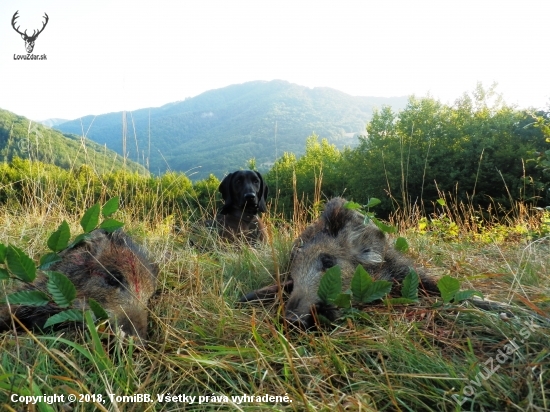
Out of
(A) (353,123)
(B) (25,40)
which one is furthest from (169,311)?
(A) (353,123)

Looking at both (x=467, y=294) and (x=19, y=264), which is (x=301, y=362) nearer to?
(x=467, y=294)

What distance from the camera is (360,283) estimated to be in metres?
2.35

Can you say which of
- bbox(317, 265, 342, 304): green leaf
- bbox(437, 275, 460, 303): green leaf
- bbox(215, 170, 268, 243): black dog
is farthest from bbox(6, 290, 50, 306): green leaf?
bbox(215, 170, 268, 243): black dog

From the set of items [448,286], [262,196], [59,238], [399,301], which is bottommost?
[262,196]

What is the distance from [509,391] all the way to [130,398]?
1.50 m

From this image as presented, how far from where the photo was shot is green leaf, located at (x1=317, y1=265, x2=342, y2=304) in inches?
92.8

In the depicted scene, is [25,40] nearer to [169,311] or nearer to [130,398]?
[169,311]

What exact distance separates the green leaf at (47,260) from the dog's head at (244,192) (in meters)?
4.81

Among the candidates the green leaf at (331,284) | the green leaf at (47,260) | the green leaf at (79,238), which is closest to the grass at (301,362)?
the green leaf at (331,284)

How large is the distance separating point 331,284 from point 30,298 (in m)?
1.62

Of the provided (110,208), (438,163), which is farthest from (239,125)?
(110,208)

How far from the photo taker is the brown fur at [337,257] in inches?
104

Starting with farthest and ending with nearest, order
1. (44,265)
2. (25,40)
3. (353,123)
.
→ (353,123)
(25,40)
(44,265)

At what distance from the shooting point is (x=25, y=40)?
6.93m
